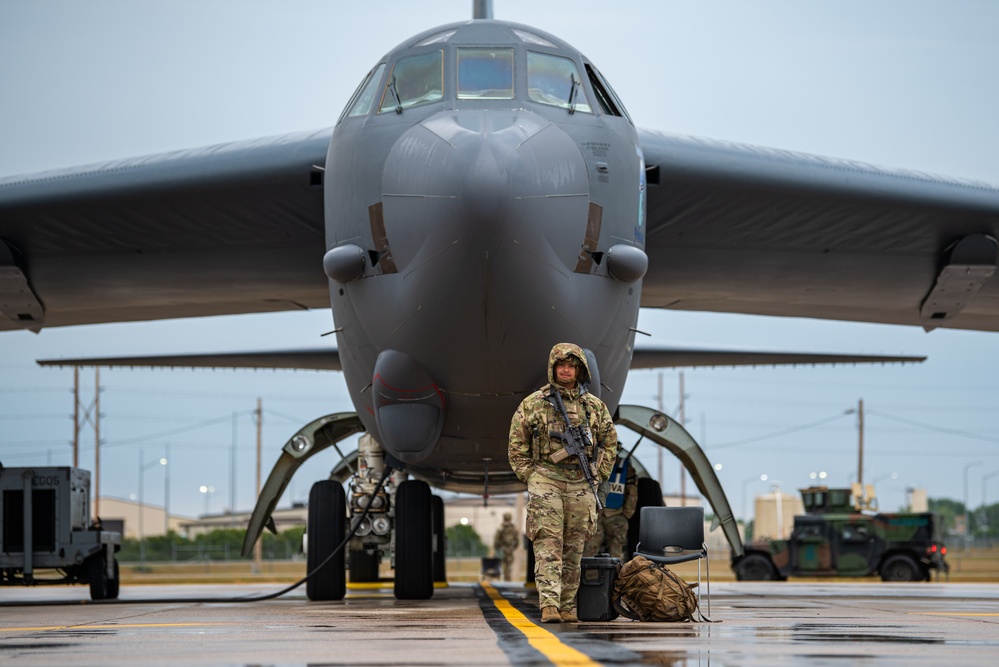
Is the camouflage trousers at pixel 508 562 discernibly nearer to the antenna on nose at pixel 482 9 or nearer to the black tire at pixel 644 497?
the black tire at pixel 644 497

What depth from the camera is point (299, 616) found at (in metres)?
9.09

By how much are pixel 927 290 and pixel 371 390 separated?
20.9 feet

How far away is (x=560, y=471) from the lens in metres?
8.30

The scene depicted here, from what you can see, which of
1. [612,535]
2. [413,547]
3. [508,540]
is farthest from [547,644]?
[508,540]

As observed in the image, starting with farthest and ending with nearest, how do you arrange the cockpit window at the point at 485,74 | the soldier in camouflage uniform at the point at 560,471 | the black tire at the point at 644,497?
1. the black tire at the point at 644,497
2. the cockpit window at the point at 485,74
3. the soldier in camouflage uniform at the point at 560,471

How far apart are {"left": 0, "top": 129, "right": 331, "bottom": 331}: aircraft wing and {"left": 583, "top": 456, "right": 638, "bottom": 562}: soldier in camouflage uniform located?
3.38 metres

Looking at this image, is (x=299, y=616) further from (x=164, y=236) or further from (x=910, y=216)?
(x=910, y=216)

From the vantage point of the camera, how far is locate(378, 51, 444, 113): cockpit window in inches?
382

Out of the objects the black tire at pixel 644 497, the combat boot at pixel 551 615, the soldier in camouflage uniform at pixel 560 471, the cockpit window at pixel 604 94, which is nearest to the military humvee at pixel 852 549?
the black tire at pixel 644 497

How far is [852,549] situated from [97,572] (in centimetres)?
2175

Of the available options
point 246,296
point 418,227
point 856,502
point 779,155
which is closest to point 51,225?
point 246,296

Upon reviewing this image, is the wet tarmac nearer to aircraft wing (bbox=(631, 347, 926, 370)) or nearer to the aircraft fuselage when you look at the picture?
the aircraft fuselage

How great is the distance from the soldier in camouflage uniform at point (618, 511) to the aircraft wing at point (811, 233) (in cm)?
199

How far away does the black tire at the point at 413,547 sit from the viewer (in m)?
11.7
